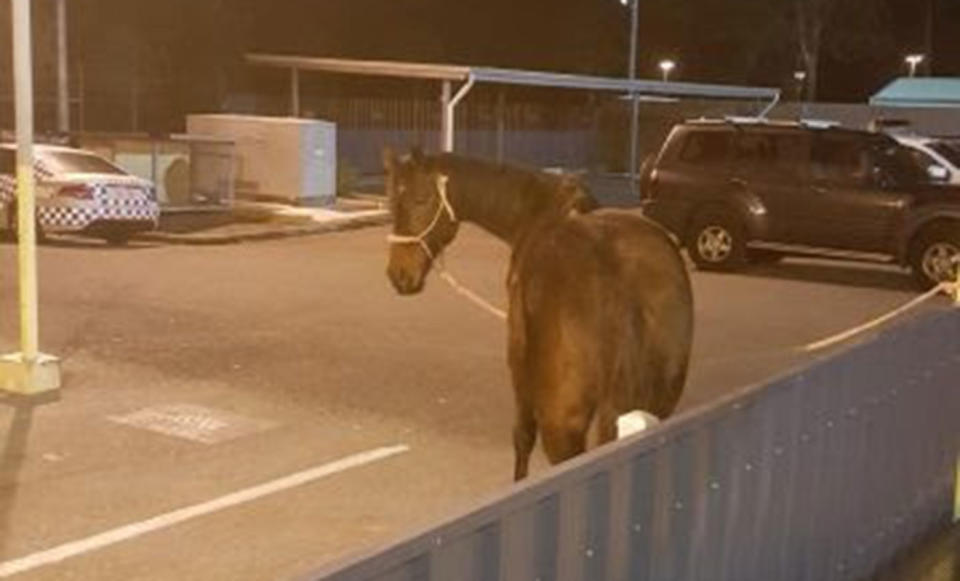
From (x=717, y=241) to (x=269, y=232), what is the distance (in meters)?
8.09

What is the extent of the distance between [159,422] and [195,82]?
104 feet

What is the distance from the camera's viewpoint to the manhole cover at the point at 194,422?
391 inches

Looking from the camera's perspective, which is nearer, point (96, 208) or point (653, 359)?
point (653, 359)

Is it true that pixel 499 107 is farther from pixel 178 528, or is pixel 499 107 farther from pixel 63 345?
pixel 178 528

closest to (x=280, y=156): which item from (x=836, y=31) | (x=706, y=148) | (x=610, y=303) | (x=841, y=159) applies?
(x=706, y=148)

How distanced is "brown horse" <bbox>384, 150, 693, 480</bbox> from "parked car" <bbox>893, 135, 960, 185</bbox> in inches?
578

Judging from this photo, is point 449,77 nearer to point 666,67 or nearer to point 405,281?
point 666,67

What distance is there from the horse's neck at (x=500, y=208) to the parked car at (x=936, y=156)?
48.3 feet

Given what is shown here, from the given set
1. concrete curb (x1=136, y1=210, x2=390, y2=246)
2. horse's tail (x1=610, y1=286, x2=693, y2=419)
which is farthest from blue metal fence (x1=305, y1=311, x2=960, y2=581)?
concrete curb (x1=136, y1=210, x2=390, y2=246)

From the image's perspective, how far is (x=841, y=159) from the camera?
2002 centimetres

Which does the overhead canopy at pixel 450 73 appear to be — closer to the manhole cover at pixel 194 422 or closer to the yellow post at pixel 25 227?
the yellow post at pixel 25 227

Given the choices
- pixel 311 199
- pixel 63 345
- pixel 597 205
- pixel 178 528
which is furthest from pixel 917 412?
pixel 311 199

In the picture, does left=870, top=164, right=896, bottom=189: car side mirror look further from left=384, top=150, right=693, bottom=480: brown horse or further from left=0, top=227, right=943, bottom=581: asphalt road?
left=384, top=150, right=693, bottom=480: brown horse

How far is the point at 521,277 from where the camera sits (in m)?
6.21
